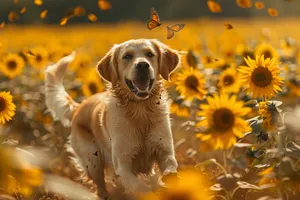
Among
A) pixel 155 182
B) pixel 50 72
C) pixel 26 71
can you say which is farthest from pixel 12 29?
pixel 155 182

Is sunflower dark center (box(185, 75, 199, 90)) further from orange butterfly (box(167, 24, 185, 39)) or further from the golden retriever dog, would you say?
orange butterfly (box(167, 24, 185, 39))

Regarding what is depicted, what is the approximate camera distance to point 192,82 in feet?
16.3

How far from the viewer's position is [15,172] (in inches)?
49.1

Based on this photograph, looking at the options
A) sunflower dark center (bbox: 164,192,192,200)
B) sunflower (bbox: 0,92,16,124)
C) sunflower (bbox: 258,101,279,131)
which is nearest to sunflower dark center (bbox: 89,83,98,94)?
sunflower (bbox: 0,92,16,124)

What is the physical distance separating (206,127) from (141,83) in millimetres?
1359

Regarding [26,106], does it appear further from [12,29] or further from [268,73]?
[12,29]

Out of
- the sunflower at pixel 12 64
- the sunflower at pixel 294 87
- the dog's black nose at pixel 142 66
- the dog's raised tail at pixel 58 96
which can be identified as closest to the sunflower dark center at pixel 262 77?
the dog's black nose at pixel 142 66

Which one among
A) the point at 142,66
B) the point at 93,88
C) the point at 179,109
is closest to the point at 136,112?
the point at 142,66

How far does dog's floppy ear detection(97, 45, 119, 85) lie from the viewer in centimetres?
477

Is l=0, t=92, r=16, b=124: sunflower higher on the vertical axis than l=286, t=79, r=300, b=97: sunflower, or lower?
higher

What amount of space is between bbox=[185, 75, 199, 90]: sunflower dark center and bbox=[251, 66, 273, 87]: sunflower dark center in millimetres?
1362

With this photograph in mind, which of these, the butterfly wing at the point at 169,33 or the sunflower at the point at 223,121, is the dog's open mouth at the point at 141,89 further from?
the sunflower at the point at 223,121

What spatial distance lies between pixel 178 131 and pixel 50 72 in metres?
1.83

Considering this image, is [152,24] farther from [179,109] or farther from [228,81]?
[179,109]
